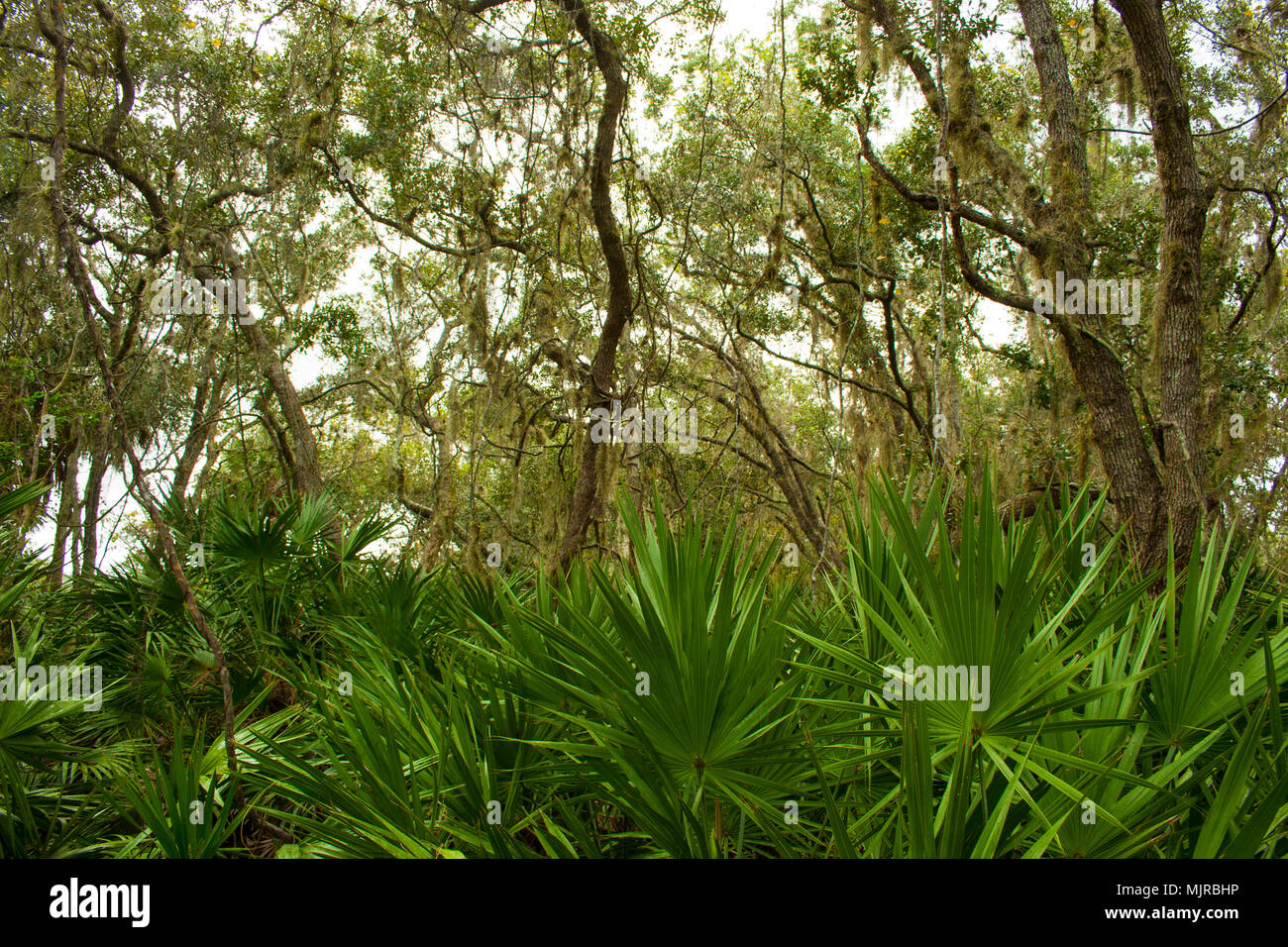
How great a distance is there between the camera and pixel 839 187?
9.77 meters

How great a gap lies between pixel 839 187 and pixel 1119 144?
503cm

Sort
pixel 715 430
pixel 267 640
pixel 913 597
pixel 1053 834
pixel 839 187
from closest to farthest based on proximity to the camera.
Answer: pixel 1053 834
pixel 913 597
pixel 267 640
pixel 715 430
pixel 839 187

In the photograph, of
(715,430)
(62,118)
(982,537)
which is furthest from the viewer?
(715,430)

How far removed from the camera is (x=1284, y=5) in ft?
26.1

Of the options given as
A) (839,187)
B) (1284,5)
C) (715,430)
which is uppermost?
(1284,5)

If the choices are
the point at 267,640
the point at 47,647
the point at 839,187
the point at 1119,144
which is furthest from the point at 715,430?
the point at 1119,144
